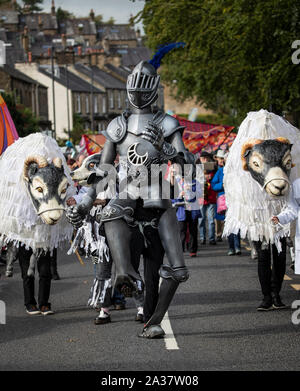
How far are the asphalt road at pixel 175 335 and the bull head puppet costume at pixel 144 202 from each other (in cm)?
56

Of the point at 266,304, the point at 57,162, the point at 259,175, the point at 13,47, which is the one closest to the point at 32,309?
the point at 57,162

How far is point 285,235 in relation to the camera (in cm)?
1055

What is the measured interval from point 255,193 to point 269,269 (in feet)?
2.77

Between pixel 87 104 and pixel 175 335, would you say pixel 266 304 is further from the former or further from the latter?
pixel 87 104

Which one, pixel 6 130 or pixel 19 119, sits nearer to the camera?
pixel 6 130

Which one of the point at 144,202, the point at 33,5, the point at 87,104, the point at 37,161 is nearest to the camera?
the point at 144,202

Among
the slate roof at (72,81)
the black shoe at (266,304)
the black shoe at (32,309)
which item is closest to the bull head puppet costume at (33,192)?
the black shoe at (32,309)

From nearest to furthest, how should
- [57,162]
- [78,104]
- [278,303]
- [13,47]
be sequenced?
[57,162], [278,303], [78,104], [13,47]

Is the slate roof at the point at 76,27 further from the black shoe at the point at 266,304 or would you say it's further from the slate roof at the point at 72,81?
the black shoe at the point at 266,304

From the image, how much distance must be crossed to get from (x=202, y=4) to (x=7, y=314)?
15.4 meters

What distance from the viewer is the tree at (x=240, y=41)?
19.7 metres

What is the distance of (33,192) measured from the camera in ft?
34.2

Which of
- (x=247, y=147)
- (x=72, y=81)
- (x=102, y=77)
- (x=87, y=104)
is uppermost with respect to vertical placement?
(x=102, y=77)
